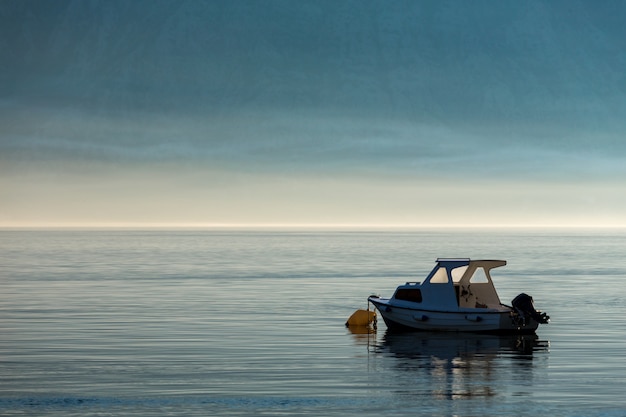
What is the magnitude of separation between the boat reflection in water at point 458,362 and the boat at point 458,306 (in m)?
0.64

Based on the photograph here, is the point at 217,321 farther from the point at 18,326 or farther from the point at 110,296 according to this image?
the point at 110,296

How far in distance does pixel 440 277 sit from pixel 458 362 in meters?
11.3

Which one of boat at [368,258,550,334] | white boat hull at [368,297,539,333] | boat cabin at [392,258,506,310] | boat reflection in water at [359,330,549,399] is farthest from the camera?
boat cabin at [392,258,506,310]

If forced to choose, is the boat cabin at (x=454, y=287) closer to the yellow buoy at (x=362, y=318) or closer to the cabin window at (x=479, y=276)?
the cabin window at (x=479, y=276)

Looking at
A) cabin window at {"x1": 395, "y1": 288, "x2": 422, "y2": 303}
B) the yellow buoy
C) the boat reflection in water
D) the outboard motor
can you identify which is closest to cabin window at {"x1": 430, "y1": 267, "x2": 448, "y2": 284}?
cabin window at {"x1": 395, "y1": 288, "x2": 422, "y2": 303}

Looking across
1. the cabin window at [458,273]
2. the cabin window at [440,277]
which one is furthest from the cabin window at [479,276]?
the cabin window at [440,277]

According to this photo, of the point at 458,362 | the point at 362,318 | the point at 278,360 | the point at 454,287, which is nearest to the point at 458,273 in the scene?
the point at 454,287

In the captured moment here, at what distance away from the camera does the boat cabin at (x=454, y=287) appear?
56.4m

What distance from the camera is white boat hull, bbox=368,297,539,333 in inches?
2157

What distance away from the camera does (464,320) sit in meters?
55.2

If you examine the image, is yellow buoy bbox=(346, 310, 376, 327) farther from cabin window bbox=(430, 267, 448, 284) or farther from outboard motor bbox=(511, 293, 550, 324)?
outboard motor bbox=(511, 293, 550, 324)

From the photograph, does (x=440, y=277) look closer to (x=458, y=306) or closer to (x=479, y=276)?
(x=458, y=306)

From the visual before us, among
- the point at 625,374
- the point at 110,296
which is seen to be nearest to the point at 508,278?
the point at 110,296

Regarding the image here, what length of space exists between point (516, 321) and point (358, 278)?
58.7 meters
